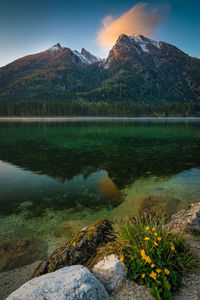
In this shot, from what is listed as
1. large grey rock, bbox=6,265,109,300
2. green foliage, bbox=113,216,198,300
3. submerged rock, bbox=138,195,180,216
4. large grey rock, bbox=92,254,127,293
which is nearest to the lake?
submerged rock, bbox=138,195,180,216

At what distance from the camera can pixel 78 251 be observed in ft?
18.4

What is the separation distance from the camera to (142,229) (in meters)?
5.33

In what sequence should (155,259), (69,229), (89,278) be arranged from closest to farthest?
(89,278)
(155,259)
(69,229)

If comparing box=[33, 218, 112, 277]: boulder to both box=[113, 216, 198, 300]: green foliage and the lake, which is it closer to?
box=[113, 216, 198, 300]: green foliage

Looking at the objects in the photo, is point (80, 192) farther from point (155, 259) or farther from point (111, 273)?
point (155, 259)

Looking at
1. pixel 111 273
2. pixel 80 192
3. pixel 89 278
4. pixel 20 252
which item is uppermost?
pixel 89 278

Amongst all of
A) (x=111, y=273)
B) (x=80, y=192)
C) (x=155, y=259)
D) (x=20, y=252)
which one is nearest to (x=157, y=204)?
(x=80, y=192)

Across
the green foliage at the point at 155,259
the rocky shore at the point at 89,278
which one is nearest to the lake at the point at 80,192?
the green foliage at the point at 155,259

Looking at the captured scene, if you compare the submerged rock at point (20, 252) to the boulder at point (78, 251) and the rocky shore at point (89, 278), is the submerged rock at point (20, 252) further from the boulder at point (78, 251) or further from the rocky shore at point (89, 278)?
the boulder at point (78, 251)

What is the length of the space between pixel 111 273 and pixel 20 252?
4.85 m

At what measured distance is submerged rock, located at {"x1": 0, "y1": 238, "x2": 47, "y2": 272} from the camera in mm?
6608

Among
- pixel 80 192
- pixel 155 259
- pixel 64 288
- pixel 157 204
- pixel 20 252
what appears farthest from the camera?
pixel 80 192

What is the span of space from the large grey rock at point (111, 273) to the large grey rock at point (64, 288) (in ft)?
1.12

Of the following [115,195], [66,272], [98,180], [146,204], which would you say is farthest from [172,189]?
[66,272]
